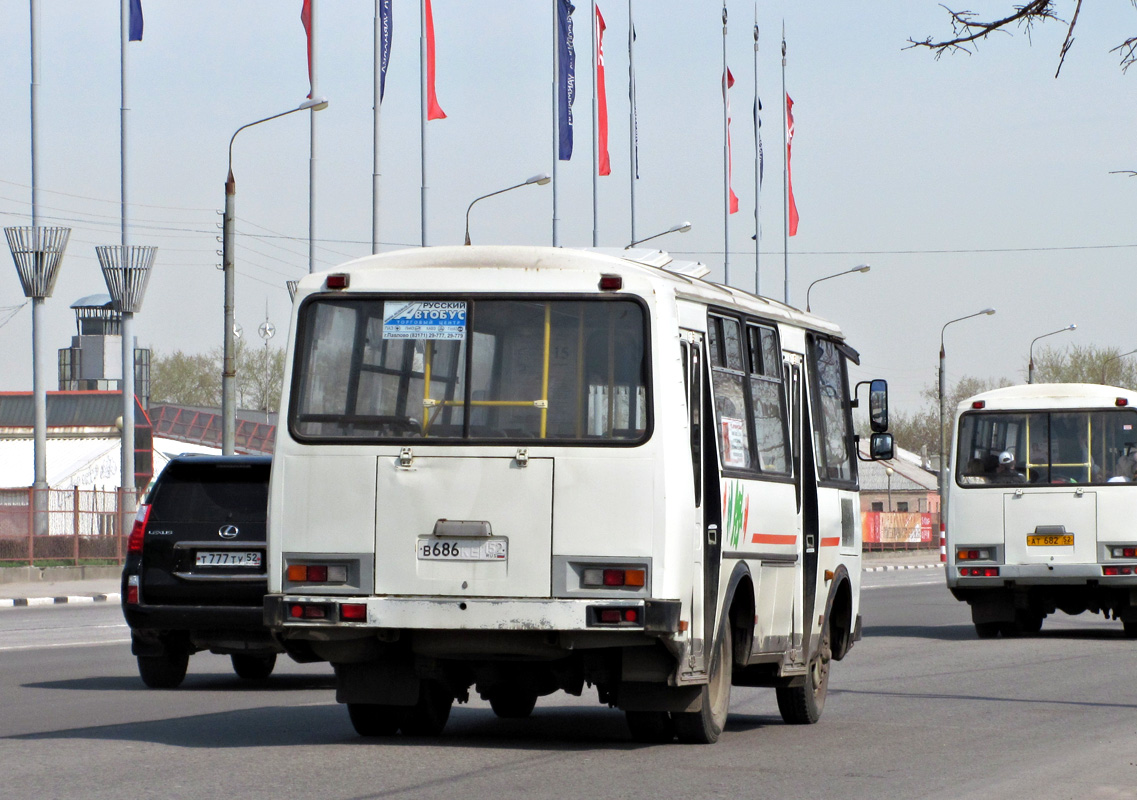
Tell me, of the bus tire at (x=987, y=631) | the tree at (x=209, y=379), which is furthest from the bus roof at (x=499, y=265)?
the tree at (x=209, y=379)

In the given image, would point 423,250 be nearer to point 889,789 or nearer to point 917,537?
point 889,789

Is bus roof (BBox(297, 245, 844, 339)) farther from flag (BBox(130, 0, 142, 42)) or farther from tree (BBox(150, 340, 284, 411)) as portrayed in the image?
tree (BBox(150, 340, 284, 411))

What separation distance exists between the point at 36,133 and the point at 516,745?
1370 inches

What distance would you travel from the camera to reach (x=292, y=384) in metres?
10.0

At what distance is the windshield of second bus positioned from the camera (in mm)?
22172

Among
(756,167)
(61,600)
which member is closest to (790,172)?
(756,167)

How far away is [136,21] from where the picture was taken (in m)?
43.8

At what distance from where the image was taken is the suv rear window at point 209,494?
45.3 ft

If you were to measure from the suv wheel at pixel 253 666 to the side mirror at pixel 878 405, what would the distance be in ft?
18.3

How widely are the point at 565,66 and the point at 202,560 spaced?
33.5m

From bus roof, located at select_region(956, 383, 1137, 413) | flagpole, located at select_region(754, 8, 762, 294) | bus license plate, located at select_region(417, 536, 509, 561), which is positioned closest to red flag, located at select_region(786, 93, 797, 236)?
flagpole, located at select_region(754, 8, 762, 294)

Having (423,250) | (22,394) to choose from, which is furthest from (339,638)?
(22,394)

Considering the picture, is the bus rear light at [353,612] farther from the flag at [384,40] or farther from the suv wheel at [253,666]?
the flag at [384,40]

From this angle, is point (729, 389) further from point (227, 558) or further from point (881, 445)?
point (227, 558)
